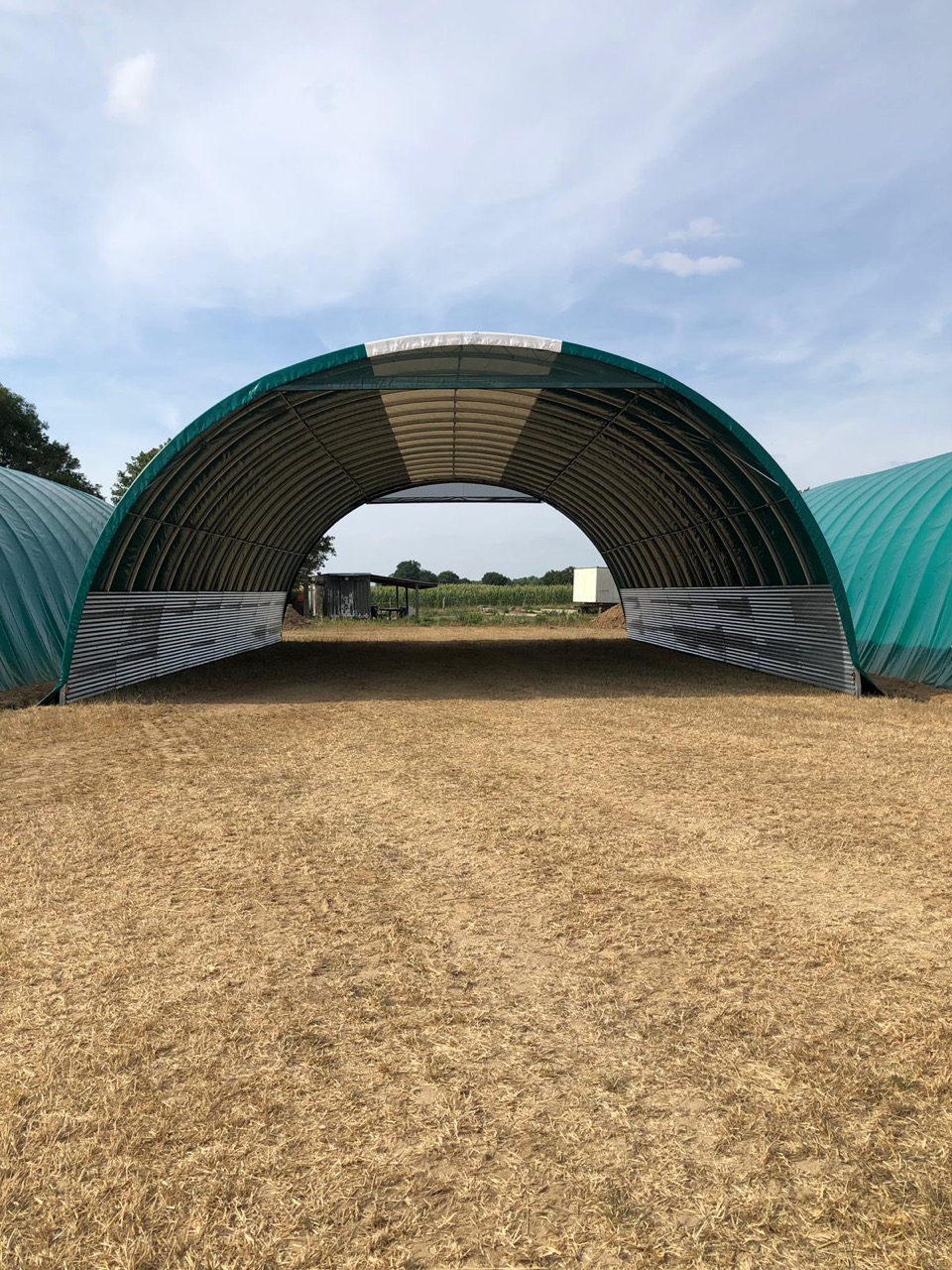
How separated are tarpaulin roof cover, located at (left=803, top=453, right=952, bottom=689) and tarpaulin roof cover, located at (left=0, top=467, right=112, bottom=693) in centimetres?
1731

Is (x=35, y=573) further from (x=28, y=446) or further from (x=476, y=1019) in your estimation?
(x=28, y=446)

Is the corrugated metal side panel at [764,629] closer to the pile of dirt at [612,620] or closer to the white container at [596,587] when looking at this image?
the pile of dirt at [612,620]

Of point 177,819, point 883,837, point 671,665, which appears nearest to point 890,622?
point 671,665

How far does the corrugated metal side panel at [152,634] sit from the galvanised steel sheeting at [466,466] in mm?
383

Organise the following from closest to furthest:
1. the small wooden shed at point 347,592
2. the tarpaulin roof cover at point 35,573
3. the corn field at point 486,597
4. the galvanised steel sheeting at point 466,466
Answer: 1. the galvanised steel sheeting at point 466,466
2. the tarpaulin roof cover at point 35,573
3. the small wooden shed at point 347,592
4. the corn field at point 486,597

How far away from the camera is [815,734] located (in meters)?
11.1

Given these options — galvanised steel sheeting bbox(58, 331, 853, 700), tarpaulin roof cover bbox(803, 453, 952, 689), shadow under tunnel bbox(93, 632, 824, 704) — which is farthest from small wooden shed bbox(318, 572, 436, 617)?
tarpaulin roof cover bbox(803, 453, 952, 689)

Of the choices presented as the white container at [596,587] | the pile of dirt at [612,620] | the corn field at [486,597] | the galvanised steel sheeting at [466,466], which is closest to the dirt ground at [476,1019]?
the galvanised steel sheeting at [466,466]

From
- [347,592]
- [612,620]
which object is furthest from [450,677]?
[347,592]

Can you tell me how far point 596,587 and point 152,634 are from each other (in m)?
38.3

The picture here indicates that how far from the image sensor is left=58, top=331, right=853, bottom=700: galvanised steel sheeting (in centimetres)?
1384

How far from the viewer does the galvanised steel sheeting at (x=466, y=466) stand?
45.4 ft

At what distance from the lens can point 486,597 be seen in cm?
6800

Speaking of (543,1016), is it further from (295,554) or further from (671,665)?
(295,554)
